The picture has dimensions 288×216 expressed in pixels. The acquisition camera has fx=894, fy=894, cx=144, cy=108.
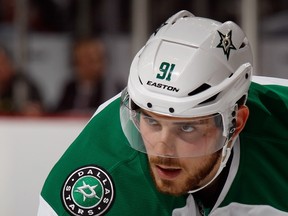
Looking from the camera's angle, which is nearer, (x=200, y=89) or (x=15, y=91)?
(x=200, y=89)

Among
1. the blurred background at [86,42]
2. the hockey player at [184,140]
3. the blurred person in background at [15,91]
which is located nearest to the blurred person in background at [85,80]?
the blurred background at [86,42]

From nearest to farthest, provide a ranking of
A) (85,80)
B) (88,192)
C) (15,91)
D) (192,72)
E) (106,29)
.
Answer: (192,72) < (88,192) < (15,91) < (85,80) < (106,29)

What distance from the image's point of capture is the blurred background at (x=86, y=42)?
295 centimetres

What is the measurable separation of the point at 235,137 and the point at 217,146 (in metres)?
0.07

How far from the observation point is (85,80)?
297 cm

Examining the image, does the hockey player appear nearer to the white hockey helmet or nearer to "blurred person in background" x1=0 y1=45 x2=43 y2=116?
the white hockey helmet

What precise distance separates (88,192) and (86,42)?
64.8 inches

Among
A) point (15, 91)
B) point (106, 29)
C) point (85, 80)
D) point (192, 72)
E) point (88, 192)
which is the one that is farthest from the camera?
point (106, 29)

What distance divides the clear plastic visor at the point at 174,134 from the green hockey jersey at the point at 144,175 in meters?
0.06

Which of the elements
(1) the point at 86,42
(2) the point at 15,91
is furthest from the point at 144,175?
(1) the point at 86,42

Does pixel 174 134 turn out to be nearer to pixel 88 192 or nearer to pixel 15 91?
pixel 88 192

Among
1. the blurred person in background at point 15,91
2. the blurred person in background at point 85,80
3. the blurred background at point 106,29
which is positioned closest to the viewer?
the blurred person in background at point 15,91

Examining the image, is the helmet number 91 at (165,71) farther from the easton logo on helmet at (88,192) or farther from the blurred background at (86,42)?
the blurred background at (86,42)

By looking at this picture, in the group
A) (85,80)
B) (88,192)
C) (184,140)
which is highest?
(184,140)
